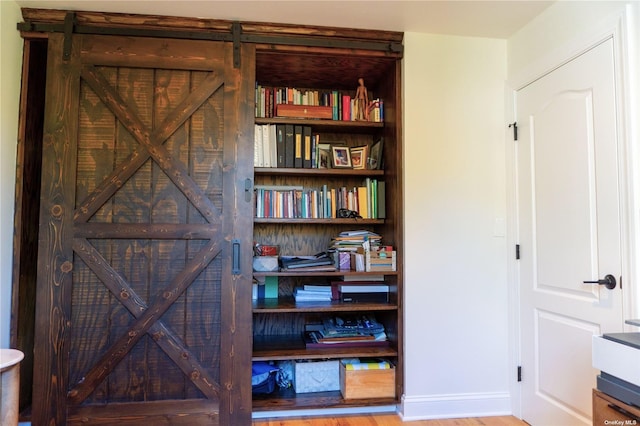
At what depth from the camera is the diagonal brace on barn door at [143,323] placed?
212 cm

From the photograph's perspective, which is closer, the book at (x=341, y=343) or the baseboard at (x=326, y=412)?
the baseboard at (x=326, y=412)

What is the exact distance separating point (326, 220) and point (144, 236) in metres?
1.15

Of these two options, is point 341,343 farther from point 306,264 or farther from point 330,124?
point 330,124

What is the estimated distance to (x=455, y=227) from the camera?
245cm

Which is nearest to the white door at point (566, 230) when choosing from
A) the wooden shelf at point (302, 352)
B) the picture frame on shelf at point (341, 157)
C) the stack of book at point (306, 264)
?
the wooden shelf at point (302, 352)

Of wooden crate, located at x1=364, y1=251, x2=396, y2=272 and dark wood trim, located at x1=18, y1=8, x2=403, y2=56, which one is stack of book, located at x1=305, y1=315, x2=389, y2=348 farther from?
dark wood trim, located at x1=18, y1=8, x2=403, y2=56

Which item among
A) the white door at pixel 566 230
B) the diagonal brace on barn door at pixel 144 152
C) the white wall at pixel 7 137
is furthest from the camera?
the diagonal brace on barn door at pixel 144 152

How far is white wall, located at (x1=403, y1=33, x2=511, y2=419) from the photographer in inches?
94.0

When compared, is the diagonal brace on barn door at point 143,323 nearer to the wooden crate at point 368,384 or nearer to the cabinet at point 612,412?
the wooden crate at point 368,384

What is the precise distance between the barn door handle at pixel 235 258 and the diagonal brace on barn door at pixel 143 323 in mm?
96

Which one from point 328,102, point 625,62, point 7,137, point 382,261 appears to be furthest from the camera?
point 328,102

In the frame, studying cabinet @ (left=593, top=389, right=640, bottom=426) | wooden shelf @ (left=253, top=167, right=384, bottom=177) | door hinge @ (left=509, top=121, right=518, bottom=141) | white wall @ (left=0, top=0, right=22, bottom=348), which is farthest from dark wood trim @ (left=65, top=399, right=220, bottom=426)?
door hinge @ (left=509, top=121, right=518, bottom=141)

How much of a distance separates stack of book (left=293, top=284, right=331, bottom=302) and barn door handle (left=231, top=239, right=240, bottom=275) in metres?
0.55

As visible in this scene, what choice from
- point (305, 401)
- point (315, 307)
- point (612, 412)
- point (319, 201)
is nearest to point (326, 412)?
point (305, 401)
